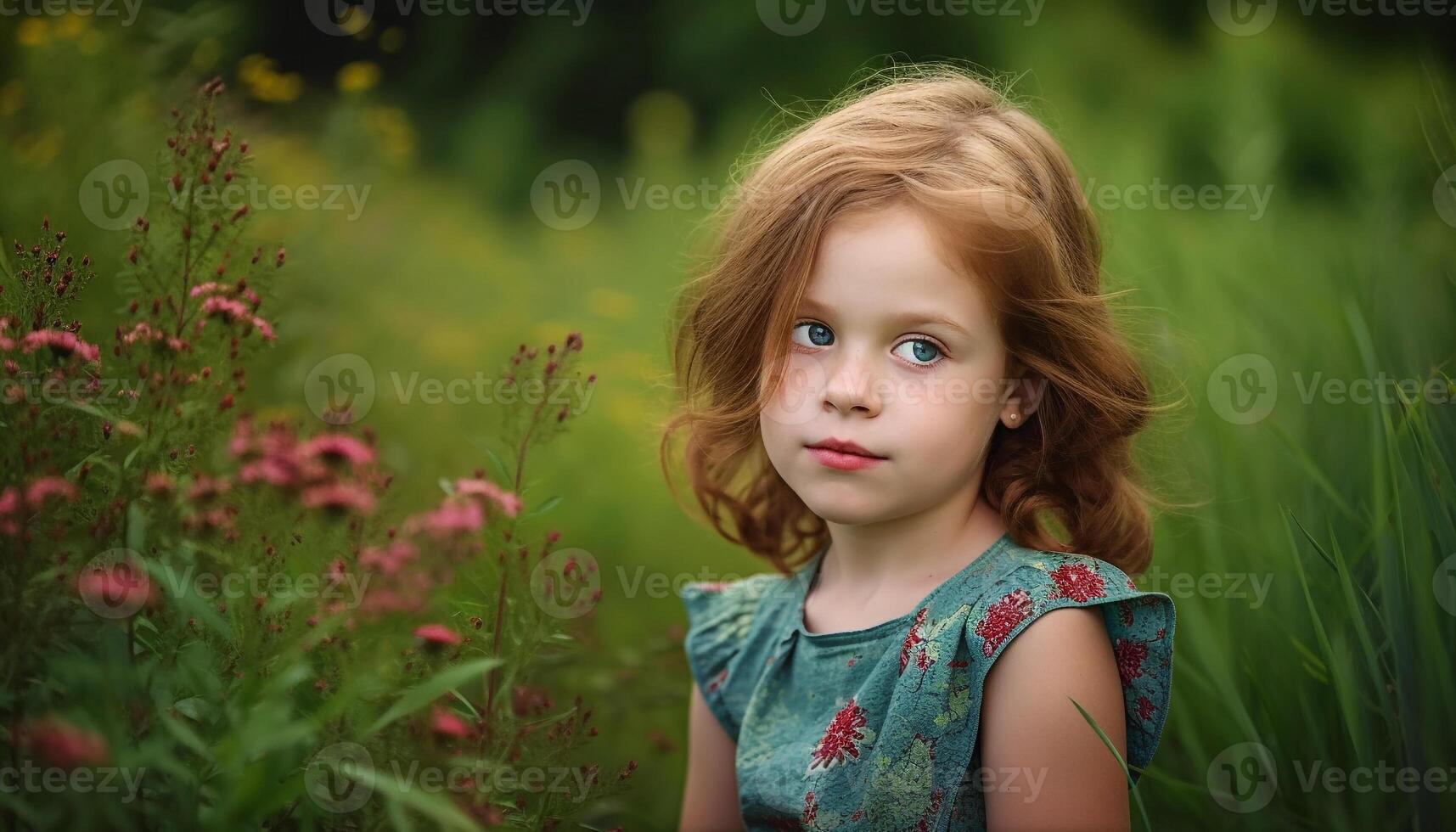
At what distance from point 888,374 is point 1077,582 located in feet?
1.19

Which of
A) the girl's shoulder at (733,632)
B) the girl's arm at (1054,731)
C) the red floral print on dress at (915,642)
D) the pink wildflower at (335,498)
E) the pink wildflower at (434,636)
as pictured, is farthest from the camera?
the girl's shoulder at (733,632)

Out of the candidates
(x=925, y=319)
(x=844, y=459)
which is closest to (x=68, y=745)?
(x=844, y=459)

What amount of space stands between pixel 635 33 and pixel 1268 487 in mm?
4521

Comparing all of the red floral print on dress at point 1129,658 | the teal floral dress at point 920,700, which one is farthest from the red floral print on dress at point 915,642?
the red floral print on dress at point 1129,658

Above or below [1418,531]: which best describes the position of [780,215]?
above

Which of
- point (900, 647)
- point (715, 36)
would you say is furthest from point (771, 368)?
point (715, 36)

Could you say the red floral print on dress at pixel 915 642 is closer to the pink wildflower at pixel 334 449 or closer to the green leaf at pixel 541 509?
the green leaf at pixel 541 509

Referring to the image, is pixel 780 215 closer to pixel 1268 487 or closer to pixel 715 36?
pixel 1268 487

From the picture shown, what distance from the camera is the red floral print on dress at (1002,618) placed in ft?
4.70

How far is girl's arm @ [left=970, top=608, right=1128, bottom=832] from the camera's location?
1377mm

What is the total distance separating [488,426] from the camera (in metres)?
3.27

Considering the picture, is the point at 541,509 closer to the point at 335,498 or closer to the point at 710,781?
the point at 335,498

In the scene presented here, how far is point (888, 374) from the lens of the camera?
145cm

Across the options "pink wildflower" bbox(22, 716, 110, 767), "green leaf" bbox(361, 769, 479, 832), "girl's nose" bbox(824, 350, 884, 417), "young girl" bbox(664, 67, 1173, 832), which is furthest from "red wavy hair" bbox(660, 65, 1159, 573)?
"pink wildflower" bbox(22, 716, 110, 767)
